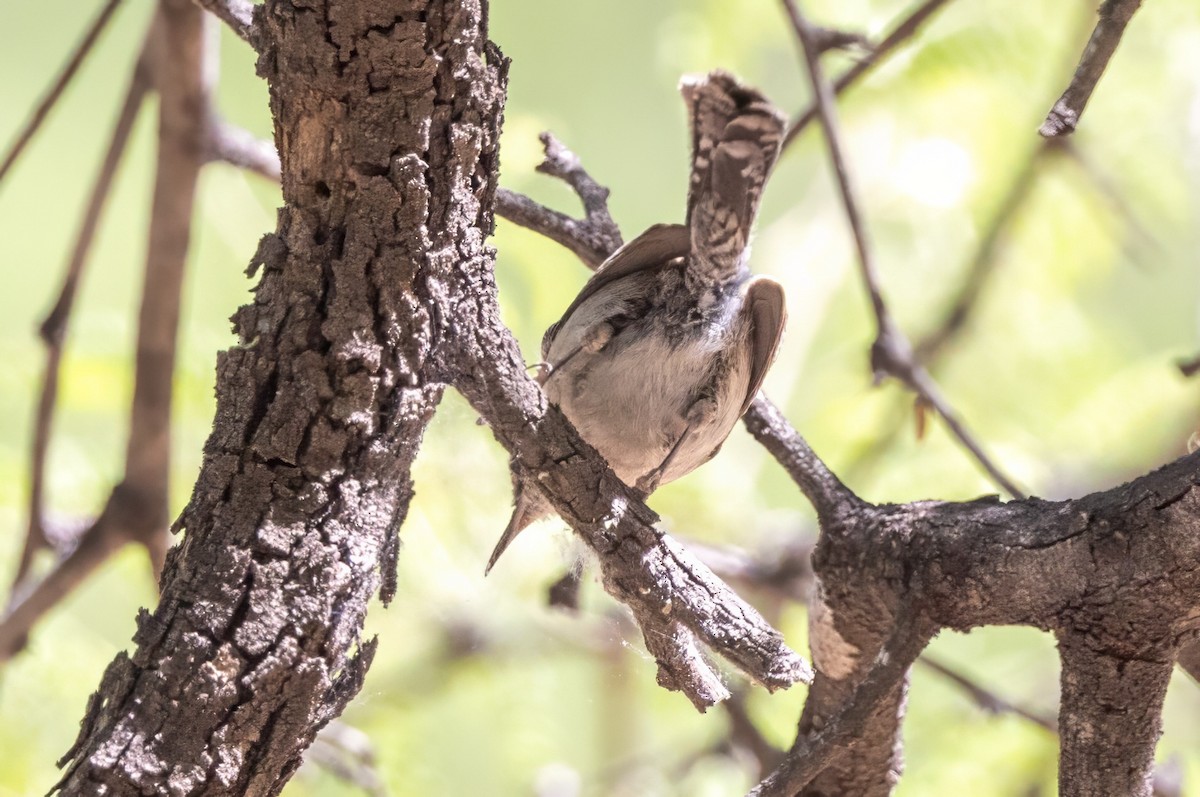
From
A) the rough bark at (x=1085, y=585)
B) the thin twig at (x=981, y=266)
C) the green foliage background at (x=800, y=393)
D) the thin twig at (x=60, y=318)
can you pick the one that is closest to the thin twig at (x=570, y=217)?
the green foliage background at (x=800, y=393)

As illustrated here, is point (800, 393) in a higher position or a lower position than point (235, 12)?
higher

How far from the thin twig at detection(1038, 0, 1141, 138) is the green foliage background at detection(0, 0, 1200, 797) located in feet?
2.90

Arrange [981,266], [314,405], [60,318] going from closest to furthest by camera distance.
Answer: [314,405], [60,318], [981,266]

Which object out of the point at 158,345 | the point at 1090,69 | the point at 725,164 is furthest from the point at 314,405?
the point at 158,345

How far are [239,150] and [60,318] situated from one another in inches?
16.1

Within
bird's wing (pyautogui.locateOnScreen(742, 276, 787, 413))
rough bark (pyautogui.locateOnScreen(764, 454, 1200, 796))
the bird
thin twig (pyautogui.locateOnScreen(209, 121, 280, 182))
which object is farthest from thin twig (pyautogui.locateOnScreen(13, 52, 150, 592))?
rough bark (pyautogui.locateOnScreen(764, 454, 1200, 796))

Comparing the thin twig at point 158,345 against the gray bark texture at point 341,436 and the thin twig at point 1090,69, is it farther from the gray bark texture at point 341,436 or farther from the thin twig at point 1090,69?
the thin twig at point 1090,69

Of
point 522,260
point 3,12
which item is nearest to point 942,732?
point 522,260

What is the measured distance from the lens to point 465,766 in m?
2.97

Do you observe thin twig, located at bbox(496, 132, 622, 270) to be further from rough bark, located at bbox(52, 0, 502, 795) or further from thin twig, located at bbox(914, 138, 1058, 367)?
thin twig, located at bbox(914, 138, 1058, 367)

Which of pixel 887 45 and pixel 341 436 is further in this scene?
pixel 887 45

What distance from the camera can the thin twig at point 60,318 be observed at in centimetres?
186

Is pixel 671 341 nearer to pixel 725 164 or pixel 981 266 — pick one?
pixel 725 164

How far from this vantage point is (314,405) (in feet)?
3.06
